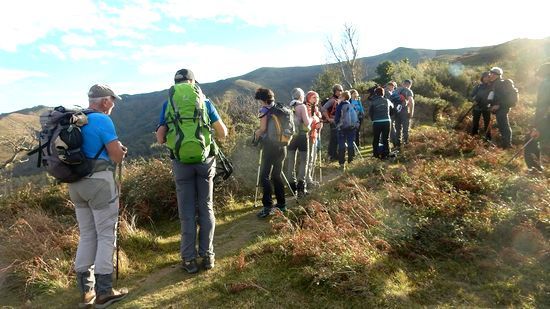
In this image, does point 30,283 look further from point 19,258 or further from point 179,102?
point 179,102

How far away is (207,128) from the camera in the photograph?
459 cm

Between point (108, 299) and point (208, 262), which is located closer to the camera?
point (108, 299)

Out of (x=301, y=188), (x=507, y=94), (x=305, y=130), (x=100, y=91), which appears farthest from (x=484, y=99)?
(x=100, y=91)

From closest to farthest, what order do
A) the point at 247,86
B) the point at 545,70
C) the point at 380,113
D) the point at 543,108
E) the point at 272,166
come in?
1. the point at 272,166
2. the point at 545,70
3. the point at 543,108
4. the point at 380,113
5. the point at 247,86

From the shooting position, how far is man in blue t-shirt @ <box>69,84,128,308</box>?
157 inches

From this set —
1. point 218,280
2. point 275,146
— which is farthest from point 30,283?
point 275,146

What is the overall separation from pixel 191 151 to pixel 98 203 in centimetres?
117

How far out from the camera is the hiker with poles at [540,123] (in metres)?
7.37

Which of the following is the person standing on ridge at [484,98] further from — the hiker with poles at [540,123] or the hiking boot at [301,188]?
the hiking boot at [301,188]

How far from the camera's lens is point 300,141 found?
25.0ft

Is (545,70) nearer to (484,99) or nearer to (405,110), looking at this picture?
(484,99)

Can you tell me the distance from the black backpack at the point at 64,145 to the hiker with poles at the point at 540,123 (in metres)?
7.93

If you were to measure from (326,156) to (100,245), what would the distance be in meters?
9.33

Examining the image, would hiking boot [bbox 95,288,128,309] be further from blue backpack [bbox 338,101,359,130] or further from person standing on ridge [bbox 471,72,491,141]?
person standing on ridge [bbox 471,72,491,141]
